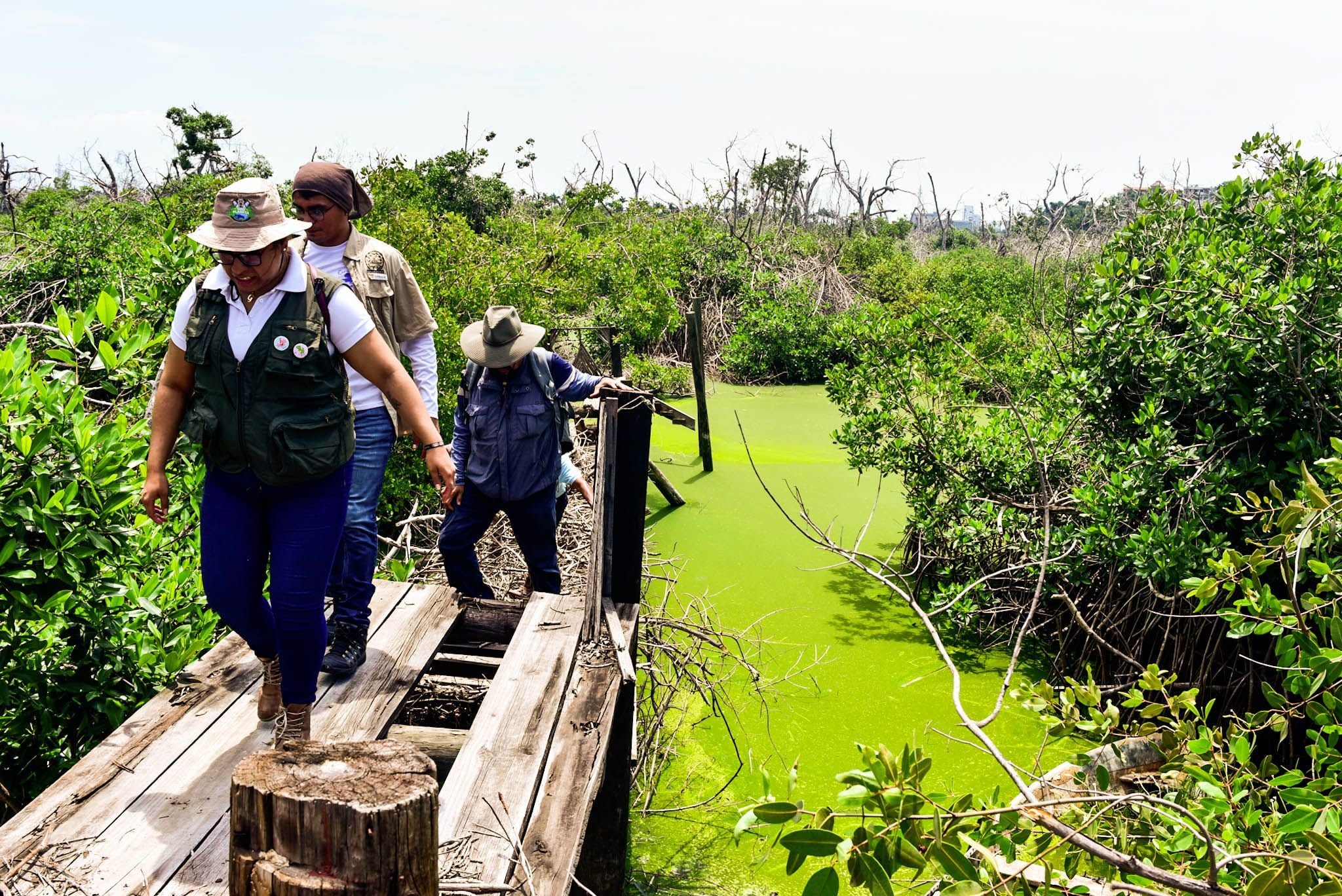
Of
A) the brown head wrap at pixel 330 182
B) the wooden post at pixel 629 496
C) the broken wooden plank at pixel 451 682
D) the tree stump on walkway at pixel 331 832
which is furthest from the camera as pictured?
the broken wooden plank at pixel 451 682

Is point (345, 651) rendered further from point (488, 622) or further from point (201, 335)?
point (201, 335)

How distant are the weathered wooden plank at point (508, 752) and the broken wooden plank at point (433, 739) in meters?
0.19

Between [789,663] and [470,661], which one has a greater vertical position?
[470,661]

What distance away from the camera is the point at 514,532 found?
3.97m

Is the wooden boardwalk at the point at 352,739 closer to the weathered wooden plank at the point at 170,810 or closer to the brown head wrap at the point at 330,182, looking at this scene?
the weathered wooden plank at the point at 170,810

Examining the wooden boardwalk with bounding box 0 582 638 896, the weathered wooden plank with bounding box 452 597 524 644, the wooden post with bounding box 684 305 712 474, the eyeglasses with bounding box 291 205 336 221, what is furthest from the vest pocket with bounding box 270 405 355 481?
the wooden post with bounding box 684 305 712 474

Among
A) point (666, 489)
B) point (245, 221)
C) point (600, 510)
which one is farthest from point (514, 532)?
point (666, 489)

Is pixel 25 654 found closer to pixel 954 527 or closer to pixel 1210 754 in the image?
pixel 1210 754

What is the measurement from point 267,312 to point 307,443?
297 millimetres

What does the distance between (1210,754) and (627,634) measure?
177 centimetres

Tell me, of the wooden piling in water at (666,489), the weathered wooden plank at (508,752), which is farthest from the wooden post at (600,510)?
the wooden piling in water at (666,489)

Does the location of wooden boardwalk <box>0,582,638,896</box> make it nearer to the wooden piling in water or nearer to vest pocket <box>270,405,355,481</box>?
vest pocket <box>270,405,355,481</box>

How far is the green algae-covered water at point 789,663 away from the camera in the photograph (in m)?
3.86

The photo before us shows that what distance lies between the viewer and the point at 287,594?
2379mm
